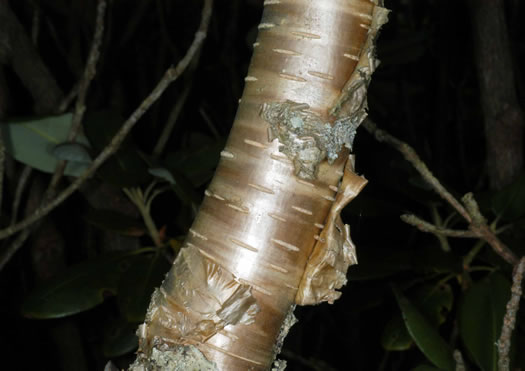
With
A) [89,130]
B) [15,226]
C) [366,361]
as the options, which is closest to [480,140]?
[366,361]

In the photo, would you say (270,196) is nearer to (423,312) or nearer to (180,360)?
(180,360)

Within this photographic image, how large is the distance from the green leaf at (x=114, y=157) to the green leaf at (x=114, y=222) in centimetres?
8

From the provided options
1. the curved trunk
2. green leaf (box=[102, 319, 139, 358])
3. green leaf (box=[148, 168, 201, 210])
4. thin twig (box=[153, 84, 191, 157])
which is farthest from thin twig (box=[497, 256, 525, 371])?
thin twig (box=[153, 84, 191, 157])

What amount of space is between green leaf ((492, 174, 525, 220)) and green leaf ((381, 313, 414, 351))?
0.21m

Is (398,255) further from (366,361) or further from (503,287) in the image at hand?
(366,361)

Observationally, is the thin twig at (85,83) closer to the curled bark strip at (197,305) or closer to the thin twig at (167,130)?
the thin twig at (167,130)

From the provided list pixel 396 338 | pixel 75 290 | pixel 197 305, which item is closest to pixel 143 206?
pixel 75 290

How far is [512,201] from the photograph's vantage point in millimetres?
827

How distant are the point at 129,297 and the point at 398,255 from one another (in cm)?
38

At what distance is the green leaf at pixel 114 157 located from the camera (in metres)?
0.78

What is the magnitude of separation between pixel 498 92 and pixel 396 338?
1.40ft

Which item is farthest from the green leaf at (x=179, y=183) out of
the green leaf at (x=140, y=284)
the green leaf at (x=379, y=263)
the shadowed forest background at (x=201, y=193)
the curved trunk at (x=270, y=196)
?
the curved trunk at (x=270, y=196)

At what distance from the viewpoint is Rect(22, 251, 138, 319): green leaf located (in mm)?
798

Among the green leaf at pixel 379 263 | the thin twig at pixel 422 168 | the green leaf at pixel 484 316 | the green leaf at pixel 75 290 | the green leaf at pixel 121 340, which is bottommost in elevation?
the green leaf at pixel 121 340
